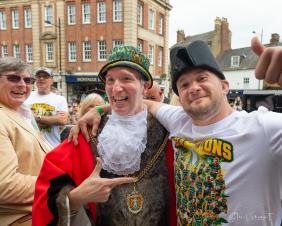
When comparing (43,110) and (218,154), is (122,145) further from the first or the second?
(43,110)

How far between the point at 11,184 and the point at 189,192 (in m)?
1.13

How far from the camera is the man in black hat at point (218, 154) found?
1.45 meters

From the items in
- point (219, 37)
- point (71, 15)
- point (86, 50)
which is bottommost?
point (86, 50)

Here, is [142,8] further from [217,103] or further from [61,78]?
[217,103]

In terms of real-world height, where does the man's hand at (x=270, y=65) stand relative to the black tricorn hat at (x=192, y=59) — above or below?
below

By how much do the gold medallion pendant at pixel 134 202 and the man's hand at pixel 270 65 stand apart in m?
1.22

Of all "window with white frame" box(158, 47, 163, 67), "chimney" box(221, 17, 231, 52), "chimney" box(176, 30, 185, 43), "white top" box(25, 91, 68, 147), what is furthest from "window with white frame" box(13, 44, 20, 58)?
"chimney" box(221, 17, 231, 52)

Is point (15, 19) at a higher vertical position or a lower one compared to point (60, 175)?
higher

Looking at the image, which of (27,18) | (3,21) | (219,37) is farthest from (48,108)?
(219,37)

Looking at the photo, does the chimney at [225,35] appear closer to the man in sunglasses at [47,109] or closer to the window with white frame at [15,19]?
the window with white frame at [15,19]

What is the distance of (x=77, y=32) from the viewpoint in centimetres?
2097

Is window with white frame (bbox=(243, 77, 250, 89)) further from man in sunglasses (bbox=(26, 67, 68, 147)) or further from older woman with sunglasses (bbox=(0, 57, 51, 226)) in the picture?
older woman with sunglasses (bbox=(0, 57, 51, 226))

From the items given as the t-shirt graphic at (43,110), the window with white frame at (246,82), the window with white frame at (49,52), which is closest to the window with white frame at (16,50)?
the window with white frame at (49,52)

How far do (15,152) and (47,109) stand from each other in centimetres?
232
